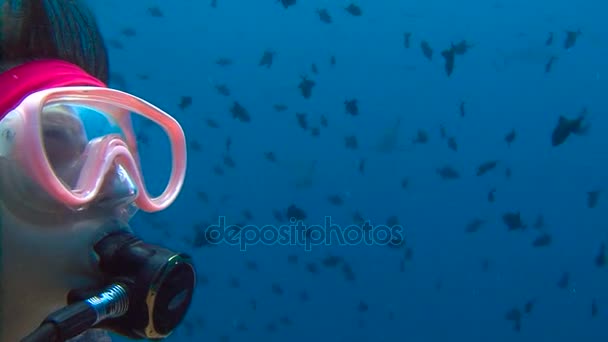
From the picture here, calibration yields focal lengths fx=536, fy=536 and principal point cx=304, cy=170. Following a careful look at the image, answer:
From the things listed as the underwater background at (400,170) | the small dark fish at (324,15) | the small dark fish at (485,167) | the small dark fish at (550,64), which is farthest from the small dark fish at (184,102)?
the small dark fish at (550,64)

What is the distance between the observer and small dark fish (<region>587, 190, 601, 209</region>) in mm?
6348

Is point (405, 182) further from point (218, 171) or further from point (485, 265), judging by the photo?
point (218, 171)

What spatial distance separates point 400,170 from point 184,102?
278 centimetres

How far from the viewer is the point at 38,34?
132cm

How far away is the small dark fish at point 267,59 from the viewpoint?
642 centimetres

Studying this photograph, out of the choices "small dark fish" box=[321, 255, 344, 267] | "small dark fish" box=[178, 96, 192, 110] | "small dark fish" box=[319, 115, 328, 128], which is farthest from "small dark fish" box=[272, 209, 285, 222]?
"small dark fish" box=[178, 96, 192, 110]

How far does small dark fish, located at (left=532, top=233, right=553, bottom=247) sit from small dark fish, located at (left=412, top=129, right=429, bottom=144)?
1755 mm

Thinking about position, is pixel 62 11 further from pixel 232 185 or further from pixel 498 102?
pixel 498 102

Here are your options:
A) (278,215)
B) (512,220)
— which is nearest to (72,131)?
(278,215)

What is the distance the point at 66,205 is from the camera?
1.13m

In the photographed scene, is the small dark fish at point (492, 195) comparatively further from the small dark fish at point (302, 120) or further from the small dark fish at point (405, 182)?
the small dark fish at point (302, 120)

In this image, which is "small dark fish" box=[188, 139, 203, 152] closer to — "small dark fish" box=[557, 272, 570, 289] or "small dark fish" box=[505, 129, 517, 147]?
"small dark fish" box=[505, 129, 517, 147]

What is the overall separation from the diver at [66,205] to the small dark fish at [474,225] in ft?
18.4

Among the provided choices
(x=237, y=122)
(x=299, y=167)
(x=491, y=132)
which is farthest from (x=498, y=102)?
(x=237, y=122)
